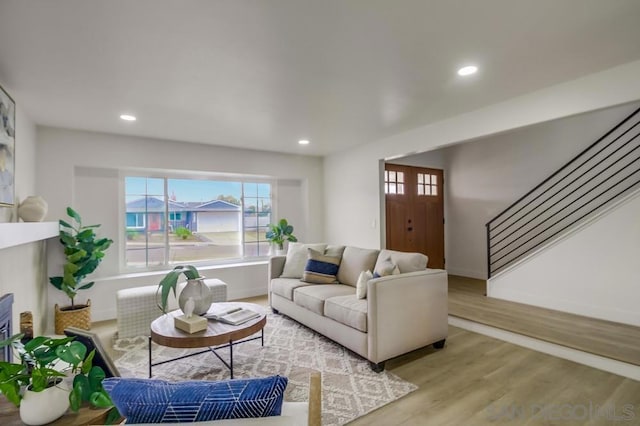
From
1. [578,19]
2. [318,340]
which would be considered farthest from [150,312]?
[578,19]

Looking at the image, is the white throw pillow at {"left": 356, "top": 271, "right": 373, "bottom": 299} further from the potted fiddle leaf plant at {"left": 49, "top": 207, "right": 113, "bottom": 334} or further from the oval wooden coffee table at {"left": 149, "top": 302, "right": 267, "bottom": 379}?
the potted fiddle leaf plant at {"left": 49, "top": 207, "right": 113, "bottom": 334}

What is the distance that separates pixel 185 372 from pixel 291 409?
1954 millimetres

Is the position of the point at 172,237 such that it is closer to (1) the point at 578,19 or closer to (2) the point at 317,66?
(2) the point at 317,66

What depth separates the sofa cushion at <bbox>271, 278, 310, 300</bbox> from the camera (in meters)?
3.68

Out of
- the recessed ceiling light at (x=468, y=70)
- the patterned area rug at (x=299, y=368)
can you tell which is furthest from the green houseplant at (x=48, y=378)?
the recessed ceiling light at (x=468, y=70)

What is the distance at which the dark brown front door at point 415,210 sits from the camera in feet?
17.8

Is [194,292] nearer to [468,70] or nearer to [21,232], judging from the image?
[21,232]

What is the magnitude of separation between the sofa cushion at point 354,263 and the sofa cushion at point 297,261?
395 millimetres

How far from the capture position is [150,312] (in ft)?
11.5

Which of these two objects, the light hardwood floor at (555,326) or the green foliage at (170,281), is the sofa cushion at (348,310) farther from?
the light hardwood floor at (555,326)

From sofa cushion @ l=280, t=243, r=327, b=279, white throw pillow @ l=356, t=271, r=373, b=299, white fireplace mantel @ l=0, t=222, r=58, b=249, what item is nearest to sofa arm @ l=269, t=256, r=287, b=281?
sofa cushion @ l=280, t=243, r=327, b=279

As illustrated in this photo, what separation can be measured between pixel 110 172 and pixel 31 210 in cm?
138

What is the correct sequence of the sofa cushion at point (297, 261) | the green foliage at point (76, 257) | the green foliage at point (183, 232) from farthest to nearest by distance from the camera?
the green foliage at point (183, 232), the sofa cushion at point (297, 261), the green foliage at point (76, 257)

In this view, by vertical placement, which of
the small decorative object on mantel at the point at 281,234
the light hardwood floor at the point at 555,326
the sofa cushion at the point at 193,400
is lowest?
the light hardwood floor at the point at 555,326
